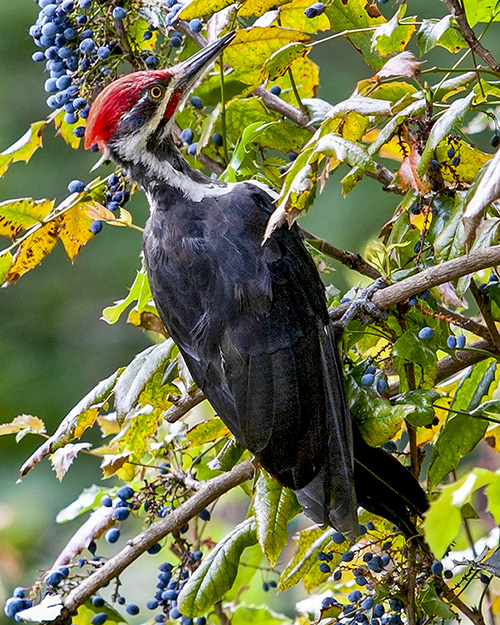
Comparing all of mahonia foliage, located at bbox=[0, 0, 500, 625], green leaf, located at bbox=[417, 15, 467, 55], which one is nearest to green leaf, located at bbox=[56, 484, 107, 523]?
mahonia foliage, located at bbox=[0, 0, 500, 625]

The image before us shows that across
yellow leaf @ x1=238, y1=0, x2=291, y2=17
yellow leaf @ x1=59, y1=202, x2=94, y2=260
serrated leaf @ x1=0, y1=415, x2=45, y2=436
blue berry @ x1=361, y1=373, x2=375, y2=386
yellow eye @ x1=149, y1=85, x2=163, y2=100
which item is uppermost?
yellow eye @ x1=149, y1=85, x2=163, y2=100

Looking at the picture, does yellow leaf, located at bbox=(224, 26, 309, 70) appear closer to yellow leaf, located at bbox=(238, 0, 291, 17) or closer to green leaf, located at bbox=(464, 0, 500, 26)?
yellow leaf, located at bbox=(238, 0, 291, 17)

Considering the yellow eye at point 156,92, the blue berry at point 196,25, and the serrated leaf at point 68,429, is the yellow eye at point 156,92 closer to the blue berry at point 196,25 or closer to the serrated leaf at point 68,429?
the blue berry at point 196,25

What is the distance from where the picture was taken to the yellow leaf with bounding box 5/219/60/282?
1722mm

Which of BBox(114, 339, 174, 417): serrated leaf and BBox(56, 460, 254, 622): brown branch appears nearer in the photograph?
BBox(114, 339, 174, 417): serrated leaf

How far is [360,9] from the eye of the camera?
170 centimetres

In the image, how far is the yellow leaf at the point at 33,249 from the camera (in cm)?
172

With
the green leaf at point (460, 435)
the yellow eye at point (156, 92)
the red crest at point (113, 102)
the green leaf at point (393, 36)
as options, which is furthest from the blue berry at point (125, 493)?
the green leaf at point (393, 36)

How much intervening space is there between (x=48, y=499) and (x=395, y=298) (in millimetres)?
4126

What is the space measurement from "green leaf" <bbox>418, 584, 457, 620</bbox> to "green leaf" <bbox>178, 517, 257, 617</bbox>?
365 mm

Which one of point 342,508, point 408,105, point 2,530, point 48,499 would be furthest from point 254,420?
point 48,499

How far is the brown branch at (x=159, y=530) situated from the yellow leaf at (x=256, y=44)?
2.42ft

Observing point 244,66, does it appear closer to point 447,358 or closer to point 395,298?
point 395,298

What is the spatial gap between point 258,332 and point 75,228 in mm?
404
